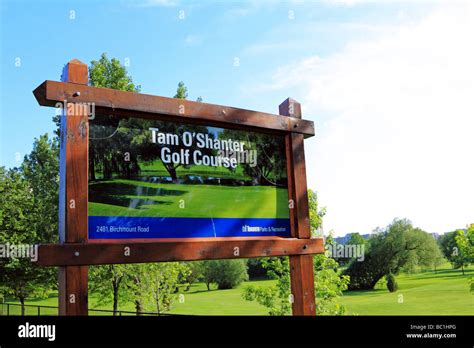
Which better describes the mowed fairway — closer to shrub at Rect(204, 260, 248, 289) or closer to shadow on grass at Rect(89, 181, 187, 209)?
shrub at Rect(204, 260, 248, 289)

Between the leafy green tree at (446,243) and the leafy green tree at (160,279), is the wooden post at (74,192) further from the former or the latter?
the leafy green tree at (446,243)

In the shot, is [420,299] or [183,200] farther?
[420,299]

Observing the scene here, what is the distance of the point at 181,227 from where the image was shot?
15.0 ft

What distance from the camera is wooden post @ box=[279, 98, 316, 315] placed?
513cm

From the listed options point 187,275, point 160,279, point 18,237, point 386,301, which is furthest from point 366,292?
point 18,237

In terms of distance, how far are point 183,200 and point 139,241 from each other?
685 mm

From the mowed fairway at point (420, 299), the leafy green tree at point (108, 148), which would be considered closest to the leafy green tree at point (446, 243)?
the mowed fairway at point (420, 299)

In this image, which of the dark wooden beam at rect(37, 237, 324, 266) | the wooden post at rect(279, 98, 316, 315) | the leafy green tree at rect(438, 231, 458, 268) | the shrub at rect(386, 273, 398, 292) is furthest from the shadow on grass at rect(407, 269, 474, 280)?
the dark wooden beam at rect(37, 237, 324, 266)

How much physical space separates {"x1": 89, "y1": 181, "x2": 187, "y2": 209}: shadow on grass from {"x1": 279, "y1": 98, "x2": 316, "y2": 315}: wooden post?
61.5 inches

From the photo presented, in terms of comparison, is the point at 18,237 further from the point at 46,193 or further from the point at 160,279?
the point at 160,279

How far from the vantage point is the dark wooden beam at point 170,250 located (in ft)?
12.4

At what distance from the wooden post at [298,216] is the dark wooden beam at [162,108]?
17 cm
